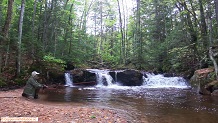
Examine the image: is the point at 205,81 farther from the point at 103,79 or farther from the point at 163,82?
the point at 103,79

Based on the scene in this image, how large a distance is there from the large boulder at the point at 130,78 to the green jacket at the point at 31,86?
449 inches

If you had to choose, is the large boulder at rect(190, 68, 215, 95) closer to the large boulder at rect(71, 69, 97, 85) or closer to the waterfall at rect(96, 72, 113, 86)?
the waterfall at rect(96, 72, 113, 86)

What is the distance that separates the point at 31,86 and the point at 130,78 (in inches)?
459

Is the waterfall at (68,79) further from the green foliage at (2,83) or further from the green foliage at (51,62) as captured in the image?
the green foliage at (2,83)

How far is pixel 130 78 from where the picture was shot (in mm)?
19516

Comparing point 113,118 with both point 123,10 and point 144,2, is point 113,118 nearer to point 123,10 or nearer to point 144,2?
point 144,2

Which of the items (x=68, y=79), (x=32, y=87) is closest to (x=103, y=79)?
(x=68, y=79)

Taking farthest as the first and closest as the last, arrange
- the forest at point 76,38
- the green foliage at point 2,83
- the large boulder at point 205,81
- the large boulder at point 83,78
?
1. the large boulder at point 83,78
2. the forest at point 76,38
3. the large boulder at point 205,81
4. the green foliage at point 2,83

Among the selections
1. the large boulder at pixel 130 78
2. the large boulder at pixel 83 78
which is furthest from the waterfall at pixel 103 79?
the large boulder at pixel 130 78

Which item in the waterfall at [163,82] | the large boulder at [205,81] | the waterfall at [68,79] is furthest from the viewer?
the waterfall at [68,79]

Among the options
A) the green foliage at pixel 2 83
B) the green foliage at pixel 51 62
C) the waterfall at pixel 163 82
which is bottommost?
the waterfall at pixel 163 82

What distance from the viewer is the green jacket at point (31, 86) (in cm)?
909

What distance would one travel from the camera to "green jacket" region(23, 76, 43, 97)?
9094mm

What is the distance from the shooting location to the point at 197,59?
18.5 metres
